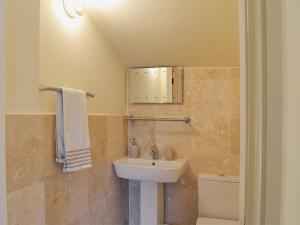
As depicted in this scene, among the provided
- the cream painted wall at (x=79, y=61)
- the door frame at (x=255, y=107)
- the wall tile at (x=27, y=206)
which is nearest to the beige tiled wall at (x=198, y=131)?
the cream painted wall at (x=79, y=61)

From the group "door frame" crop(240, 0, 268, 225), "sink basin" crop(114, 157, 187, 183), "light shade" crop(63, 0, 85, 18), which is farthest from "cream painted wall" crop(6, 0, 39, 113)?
"door frame" crop(240, 0, 268, 225)

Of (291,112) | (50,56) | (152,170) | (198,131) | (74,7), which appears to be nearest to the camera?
(291,112)

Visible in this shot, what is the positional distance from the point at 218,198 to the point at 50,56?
5.67 ft

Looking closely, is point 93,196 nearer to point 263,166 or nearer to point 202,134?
point 202,134

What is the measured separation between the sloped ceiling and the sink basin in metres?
0.92

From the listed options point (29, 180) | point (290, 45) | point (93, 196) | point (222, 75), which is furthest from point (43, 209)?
point (222, 75)

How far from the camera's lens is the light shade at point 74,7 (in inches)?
67.5

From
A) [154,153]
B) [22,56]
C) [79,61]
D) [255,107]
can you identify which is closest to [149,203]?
[154,153]

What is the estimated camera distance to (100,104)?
215cm

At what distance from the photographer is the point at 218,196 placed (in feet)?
7.44

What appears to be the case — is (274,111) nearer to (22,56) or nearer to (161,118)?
(22,56)

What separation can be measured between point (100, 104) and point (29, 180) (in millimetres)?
912

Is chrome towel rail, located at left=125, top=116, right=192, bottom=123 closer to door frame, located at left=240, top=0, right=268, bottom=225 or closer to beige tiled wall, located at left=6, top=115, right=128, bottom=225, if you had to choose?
beige tiled wall, located at left=6, top=115, right=128, bottom=225

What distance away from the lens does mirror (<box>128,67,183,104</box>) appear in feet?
8.06
